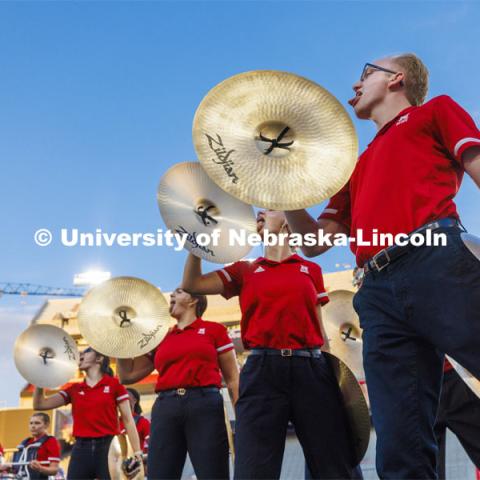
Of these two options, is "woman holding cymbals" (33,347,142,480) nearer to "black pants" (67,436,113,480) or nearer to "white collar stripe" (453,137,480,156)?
"black pants" (67,436,113,480)

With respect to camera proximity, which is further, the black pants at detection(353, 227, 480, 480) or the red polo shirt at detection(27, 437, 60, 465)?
the red polo shirt at detection(27, 437, 60, 465)

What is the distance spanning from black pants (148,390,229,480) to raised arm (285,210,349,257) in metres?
2.05

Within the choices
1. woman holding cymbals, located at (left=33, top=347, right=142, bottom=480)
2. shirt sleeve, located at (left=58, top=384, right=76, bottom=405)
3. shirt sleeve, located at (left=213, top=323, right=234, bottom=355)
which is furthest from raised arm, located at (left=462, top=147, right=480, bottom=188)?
shirt sleeve, located at (left=58, top=384, right=76, bottom=405)

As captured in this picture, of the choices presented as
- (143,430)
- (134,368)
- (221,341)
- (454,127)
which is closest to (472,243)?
(454,127)

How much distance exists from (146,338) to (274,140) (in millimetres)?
3715

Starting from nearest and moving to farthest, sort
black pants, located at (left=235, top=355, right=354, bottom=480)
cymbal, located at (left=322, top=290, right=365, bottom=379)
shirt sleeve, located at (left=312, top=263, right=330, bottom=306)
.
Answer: black pants, located at (left=235, top=355, right=354, bottom=480)
shirt sleeve, located at (left=312, top=263, right=330, bottom=306)
cymbal, located at (left=322, top=290, right=365, bottom=379)

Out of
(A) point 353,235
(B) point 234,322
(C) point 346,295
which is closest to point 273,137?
(A) point 353,235

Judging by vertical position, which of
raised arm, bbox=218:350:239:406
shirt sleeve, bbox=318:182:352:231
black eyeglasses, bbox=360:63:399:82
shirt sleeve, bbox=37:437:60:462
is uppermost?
black eyeglasses, bbox=360:63:399:82

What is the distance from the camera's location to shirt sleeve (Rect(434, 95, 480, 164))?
235 centimetres

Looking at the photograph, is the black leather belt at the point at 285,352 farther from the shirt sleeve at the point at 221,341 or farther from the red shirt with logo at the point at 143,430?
the red shirt with logo at the point at 143,430

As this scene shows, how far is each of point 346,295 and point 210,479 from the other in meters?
2.69

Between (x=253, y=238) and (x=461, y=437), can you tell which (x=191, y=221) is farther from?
(x=461, y=437)

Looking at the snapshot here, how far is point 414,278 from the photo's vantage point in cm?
227

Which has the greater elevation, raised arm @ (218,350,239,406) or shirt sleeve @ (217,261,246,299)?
shirt sleeve @ (217,261,246,299)
